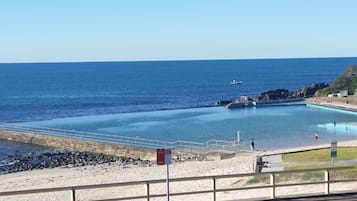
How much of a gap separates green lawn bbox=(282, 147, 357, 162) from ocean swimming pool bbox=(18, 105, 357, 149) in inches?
403

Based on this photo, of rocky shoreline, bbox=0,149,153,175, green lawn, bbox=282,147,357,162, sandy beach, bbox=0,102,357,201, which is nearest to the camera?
sandy beach, bbox=0,102,357,201

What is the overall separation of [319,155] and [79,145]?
80.0 ft

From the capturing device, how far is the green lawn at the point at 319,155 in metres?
30.4

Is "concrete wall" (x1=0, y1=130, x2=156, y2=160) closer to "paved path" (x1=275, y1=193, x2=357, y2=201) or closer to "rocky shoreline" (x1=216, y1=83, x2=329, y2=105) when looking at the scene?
"paved path" (x1=275, y1=193, x2=357, y2=201)

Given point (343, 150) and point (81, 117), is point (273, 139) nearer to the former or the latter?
point (343, 150)

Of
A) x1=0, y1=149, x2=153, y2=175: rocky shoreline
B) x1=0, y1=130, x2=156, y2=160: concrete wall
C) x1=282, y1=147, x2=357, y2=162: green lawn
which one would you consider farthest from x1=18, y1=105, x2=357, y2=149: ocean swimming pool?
x1=282, y1=147, x2=357, y2=162: green lawn

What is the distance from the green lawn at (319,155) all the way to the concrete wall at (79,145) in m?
12.5

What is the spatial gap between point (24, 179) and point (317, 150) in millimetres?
16996

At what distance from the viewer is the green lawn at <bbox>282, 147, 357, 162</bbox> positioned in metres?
30.4

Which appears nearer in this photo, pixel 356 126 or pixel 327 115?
pixel 356 126

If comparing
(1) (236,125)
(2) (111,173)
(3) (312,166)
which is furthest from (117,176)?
(1) (236,125)

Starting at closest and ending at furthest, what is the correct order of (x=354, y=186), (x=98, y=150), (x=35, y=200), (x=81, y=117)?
1. (x=354, y=186)
2. (x=35, y=200)
3. (x=98, y=150)
4. (x=81, y=117)

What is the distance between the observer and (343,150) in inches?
1326

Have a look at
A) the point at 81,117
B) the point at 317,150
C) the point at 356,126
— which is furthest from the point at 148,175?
the point at 81,117
